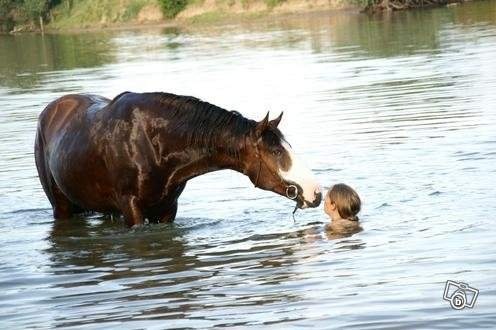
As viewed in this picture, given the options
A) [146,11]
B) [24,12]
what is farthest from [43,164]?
[24,12]

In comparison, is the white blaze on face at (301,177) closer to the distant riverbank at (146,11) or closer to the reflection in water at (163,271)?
the reflection in water at (163,271)

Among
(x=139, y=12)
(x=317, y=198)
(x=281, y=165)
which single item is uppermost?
(x=139, y=12)

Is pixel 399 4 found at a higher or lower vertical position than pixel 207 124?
lower

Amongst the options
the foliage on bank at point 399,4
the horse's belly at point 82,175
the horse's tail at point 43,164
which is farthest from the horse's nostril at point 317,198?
the foliage on bank at point 399,4

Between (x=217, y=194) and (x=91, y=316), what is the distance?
523 centimetres

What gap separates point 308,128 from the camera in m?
17.1

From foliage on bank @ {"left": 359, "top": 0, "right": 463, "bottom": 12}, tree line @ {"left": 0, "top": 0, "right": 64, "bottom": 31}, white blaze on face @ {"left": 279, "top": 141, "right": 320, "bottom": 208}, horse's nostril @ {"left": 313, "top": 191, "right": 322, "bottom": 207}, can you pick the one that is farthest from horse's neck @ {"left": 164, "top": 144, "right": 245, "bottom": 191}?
tree line @ {"left": 0, "top": 0, "right": 64, "bottom": 31}

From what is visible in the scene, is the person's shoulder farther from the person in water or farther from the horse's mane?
the horse's mane

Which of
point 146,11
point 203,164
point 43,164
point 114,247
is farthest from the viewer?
point 146,11

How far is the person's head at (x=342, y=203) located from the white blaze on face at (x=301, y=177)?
663 mm

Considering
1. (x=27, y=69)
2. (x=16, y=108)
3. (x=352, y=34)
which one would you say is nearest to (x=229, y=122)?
(x=16, y=108)

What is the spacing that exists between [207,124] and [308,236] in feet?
4.43

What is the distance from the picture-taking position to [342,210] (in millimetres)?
9961
